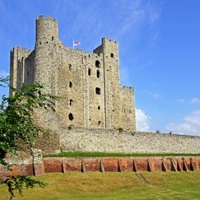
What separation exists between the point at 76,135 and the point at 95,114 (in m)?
13.7

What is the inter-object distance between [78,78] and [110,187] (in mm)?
25380

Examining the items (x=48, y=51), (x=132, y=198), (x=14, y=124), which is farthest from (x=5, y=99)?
(x=48, y=51)

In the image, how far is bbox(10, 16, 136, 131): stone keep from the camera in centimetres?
5094

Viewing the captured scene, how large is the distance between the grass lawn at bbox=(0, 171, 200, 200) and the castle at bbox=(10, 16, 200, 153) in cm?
791

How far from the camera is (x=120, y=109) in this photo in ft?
191

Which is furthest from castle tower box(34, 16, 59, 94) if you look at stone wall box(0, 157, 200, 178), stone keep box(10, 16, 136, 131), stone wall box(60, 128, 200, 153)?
stone wall box(0, 157, 200, 178)

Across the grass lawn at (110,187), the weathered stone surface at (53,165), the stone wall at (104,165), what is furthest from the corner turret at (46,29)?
the grass lawn at (110,187)

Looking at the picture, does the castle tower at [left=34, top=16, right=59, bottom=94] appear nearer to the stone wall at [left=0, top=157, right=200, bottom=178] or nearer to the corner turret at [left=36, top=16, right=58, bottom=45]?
the corner turret at [left=36, top=16, right=58, bottom=45]

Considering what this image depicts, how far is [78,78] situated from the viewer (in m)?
53.9

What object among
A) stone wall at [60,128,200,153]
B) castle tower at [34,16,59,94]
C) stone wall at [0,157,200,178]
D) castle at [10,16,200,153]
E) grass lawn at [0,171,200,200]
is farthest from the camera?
castle tower at [34,16,59,94]

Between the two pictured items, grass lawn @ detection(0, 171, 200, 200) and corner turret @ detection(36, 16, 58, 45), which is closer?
grass lawn @ detection(0, 171, 200, 200)

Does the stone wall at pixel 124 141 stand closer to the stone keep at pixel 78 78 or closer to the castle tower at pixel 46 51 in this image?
the stone keep at pixel 78 78

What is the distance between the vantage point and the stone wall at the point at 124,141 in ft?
135

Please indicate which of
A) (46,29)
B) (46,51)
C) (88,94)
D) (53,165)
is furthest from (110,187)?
(46,29)
